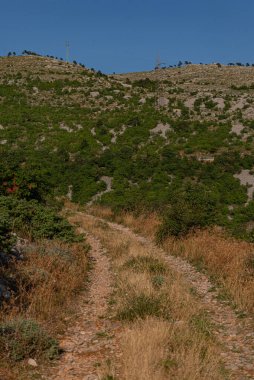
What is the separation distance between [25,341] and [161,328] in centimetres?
213

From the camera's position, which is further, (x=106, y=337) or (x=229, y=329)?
(x=229, y=329)

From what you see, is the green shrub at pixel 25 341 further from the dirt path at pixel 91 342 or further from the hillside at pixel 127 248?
the dirt path at pixel 91 342

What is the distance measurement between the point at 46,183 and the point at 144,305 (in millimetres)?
11762

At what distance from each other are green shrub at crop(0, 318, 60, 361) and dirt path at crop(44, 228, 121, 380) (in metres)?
0.27

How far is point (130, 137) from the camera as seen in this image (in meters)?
40.4

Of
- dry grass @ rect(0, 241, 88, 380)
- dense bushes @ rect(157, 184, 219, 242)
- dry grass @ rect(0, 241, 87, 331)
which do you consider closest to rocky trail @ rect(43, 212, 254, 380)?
dry grass @ rect(0, 241, 88, 380)

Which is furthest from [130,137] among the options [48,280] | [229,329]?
[229,329]

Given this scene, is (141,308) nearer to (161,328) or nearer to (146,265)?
(161,328)

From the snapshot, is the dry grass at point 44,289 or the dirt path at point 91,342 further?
the dry grass at point 44,289

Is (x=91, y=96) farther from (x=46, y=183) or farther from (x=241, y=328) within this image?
(x=241, y=328)

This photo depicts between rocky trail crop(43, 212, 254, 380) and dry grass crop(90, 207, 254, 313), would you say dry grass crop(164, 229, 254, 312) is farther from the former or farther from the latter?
rocky trail crop(43, 212, 254, 380)

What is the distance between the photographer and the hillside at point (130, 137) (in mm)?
27641

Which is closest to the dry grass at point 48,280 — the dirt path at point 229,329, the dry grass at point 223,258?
the dirt path at point 229,329

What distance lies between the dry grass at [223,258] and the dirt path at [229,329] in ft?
1.14
